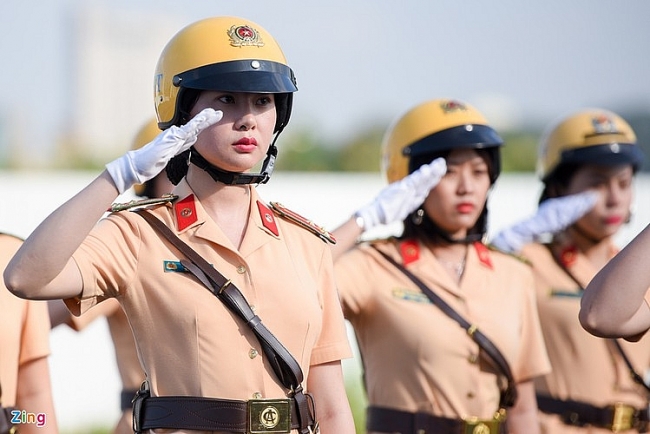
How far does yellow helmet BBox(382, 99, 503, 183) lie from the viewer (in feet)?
20.6

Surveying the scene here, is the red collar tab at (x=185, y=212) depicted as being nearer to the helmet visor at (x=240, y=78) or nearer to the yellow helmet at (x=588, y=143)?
the helmet visor at (x=240, y=78)

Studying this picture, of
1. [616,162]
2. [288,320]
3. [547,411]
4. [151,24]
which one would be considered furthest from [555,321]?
[151,24]

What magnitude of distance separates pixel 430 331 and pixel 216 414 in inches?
75.1

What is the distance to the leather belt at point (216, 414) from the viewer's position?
4.10 m

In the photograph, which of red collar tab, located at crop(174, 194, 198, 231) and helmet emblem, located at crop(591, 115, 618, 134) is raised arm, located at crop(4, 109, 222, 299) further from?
helmet emblem, located at crop(591, 115, 618, 134)

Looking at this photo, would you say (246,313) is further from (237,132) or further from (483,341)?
(483,341)

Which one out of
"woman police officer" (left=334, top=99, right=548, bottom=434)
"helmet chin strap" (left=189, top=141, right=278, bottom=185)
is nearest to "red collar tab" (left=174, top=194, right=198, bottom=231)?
"helmet chin strap" (left=189, top=141, right=278, bottom=185)

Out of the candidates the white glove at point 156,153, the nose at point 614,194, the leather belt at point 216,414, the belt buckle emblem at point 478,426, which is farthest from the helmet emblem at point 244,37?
the nose at point 614,194

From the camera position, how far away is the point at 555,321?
6.91 metres

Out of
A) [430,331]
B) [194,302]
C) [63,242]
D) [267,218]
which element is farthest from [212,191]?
[430,331]

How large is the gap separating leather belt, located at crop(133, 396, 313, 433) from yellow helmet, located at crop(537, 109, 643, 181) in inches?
145

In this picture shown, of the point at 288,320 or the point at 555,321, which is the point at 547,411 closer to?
the point at 555,321

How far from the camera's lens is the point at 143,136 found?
274 inches

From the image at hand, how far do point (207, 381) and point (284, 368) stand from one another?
0.83ft
